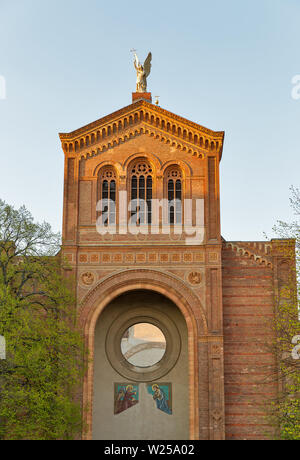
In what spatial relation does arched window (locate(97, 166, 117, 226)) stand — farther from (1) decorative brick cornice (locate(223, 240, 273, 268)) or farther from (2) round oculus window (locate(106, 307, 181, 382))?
(1) decorative brick cornice (locate(223, 240, 273, 268))

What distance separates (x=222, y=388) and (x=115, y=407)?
19.0 ft

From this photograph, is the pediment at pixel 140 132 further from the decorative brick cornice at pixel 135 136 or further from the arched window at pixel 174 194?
the arched window at pixel 174 194

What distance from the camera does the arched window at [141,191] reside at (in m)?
32.4

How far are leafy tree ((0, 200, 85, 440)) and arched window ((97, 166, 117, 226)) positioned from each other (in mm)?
5044

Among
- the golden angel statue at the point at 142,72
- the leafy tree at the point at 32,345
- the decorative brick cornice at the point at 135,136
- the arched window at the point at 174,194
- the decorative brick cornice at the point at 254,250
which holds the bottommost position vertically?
the leafy tree at the point at 32,345

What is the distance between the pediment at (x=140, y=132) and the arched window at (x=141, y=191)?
161 centimetres

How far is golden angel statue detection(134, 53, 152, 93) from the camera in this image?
122 ft

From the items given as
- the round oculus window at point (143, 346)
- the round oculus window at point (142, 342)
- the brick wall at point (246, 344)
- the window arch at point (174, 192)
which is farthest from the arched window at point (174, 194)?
the round oculus window at point (143, 346)

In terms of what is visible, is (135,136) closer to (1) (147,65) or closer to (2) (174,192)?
(2) (174,192)

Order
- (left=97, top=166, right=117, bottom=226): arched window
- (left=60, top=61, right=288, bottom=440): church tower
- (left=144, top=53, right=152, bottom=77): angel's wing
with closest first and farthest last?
(left=60, top=61, right=288, bottom=440): church tower → (left=97, top=166, right=117, bottom=226): arched window → (left=144, top=53, right=152, bottom=77): angel's wing

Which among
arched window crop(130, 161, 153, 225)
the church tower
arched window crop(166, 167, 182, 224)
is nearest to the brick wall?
the church tower
